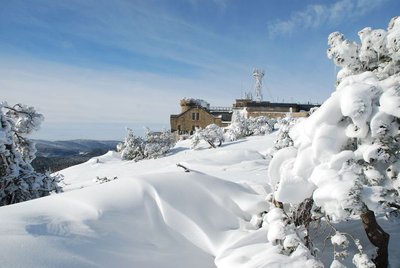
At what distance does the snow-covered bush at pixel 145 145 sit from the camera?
29.2 meters

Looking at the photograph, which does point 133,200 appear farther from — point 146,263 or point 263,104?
point 263,104

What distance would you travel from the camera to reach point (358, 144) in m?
3.46

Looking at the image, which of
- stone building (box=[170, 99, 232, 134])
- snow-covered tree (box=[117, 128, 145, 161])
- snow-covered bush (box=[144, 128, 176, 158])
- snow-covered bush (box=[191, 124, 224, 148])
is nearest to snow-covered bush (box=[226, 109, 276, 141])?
snow-covered bush (box=[191, 124, 224, 148])

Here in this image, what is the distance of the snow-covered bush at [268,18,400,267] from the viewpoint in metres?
3.05

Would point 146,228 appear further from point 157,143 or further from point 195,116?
point 195,116

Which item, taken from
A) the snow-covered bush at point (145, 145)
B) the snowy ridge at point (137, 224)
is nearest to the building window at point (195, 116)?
the snow-covered bush at point (145, 145)

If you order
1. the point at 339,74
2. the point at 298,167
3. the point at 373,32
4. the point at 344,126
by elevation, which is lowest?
the point at 298,167

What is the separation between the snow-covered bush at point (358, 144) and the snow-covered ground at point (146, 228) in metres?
0.71

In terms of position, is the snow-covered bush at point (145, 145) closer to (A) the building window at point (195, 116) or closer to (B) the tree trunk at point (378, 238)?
(A) the building window at point (195, 116)

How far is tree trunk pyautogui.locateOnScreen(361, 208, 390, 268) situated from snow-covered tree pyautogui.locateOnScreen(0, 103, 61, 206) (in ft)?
24.6

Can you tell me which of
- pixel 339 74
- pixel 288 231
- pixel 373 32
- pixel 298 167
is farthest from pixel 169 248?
pixel 373 32

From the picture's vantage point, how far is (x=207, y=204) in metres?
4.75

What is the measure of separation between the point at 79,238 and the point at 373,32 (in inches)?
157

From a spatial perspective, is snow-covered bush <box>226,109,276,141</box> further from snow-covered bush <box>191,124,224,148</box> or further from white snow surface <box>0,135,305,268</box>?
white snow surface <box>0,135,305,268</box>
